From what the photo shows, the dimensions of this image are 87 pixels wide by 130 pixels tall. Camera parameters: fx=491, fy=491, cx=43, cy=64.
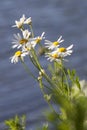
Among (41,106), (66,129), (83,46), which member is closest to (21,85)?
(41,106)

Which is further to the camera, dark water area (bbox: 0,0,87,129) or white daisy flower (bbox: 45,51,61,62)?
dark water area (bbox: 0,0,87,129)

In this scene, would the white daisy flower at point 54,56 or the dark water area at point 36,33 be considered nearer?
the white daisy flower at point 54,56

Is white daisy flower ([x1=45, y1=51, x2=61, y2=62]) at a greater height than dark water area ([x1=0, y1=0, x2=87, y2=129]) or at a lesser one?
lesser

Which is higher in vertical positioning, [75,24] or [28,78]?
[75,24]

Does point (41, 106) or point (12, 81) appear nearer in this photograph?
point (41, 106)

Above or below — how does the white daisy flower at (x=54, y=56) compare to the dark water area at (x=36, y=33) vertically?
below

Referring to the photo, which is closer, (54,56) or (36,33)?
(54,56)

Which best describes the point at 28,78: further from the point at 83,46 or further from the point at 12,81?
the point at 83,46

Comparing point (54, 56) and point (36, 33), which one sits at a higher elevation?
point (36, 33)
